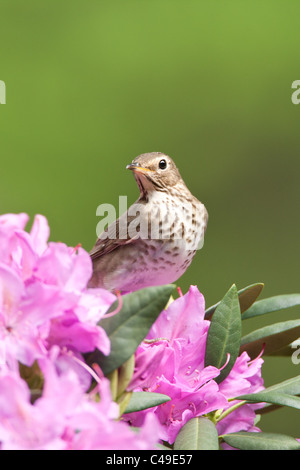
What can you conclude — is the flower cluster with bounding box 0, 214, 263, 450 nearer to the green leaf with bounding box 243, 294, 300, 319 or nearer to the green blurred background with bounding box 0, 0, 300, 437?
the green leaf with bounding box 243, 294, 300, 319

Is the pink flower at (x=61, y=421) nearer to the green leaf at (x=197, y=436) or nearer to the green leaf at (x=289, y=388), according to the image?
the green leaf at (x=197, y=436)

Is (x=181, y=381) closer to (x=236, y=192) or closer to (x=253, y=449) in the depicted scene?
(x=253, y=449)

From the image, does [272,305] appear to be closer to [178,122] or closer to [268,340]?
[268,340]

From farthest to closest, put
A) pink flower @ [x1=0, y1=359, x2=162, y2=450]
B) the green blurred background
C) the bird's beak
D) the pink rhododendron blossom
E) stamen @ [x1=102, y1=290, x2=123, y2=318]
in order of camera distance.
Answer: the green blurred background, the bird's beak, the pink rhododendron blossom, stamen @ [x1=102, y1=290, x2=123, y2=318], pink flower @ [x1=0, y1=359, x2=162, y2=450]

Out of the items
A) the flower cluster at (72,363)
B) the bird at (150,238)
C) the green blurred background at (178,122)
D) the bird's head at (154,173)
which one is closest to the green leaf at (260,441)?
the flower cluster at (72,363)

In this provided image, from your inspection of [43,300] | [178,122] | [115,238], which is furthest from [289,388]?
[178,122]

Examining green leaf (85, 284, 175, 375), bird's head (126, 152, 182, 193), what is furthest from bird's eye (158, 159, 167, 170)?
green leaf (85, 284, 175, 375)
